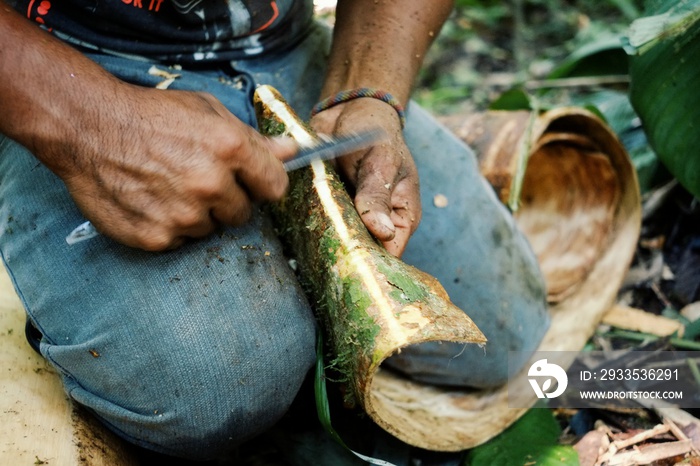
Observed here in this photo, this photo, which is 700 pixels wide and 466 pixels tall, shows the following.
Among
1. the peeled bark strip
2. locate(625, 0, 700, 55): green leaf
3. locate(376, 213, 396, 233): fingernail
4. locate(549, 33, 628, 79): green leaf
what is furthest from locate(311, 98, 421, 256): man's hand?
locate(549, 33, 628, 79): green leaf

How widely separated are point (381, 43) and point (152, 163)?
0.67 m

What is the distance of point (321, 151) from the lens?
1.13 metres

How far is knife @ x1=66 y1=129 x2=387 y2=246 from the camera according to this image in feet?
3.61

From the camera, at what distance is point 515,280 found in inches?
61.6

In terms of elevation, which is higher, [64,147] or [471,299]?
[64,147]

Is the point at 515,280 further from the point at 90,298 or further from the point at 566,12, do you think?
the point at 566,12

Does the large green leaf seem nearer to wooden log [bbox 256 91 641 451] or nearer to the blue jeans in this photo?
wooden log [bbox 256 91 641 451]

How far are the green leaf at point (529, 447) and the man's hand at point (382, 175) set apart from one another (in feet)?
1.75

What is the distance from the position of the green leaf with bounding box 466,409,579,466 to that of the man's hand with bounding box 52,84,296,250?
2.63ft

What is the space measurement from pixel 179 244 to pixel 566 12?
3.40 metres

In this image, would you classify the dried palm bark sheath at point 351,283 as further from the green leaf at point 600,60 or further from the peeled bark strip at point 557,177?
the green leaf at point 600,60

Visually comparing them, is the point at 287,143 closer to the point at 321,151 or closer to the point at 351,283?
the point at 321,151

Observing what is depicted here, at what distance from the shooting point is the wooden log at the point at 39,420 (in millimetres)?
1035

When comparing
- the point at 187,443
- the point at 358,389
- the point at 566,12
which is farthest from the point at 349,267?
the point at 566,12
